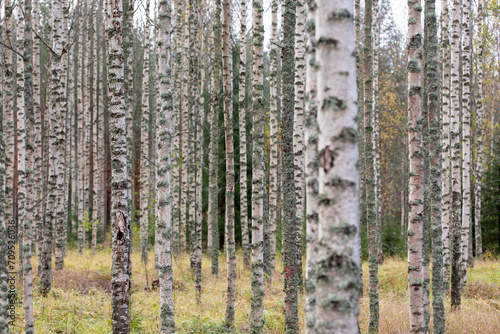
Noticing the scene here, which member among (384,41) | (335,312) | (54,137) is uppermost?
(384,41)

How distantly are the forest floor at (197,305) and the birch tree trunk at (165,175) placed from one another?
1962 mm

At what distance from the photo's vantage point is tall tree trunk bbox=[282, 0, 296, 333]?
19.2ft

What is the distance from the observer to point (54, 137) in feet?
34.0

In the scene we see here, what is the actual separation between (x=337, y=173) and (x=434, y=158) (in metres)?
5.20

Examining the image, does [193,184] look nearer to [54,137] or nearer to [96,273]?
[96,273]

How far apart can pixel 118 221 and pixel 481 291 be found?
10205 mm

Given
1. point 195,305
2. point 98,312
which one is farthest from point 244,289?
point 98,312

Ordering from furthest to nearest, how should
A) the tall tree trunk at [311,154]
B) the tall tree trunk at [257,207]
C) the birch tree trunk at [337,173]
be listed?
the tall tree trunk at [257,207] → the tall tree trunk at [311,154] → the birch tree trunk at [337,173]

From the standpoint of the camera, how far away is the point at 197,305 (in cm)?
981

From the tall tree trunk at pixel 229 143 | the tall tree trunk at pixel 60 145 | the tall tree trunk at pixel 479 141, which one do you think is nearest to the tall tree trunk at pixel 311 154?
the tall tree trunk at pixel 229 143

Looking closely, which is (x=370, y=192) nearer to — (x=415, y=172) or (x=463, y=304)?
(x=415, y=172)

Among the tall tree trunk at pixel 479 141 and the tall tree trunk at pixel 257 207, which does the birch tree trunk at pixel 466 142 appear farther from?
the tall tree trunk at pixel 257 207

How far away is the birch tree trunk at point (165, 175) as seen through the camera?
5.89 meters

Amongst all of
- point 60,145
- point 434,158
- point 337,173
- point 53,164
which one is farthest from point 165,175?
point 60,145
